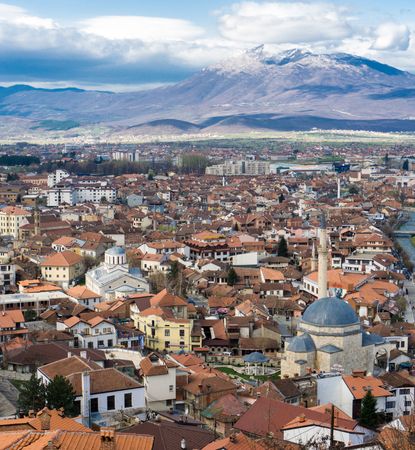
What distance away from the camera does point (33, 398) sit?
44.4 feet

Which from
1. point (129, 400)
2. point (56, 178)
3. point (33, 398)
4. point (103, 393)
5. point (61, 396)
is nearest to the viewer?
point (61, 396)

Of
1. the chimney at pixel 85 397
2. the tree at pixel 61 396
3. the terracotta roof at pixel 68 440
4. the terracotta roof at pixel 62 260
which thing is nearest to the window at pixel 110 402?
the chimney at pixel 85 397

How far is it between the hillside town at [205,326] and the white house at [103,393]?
3 cm

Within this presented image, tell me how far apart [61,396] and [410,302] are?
18625 millimetres

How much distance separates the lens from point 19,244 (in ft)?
126

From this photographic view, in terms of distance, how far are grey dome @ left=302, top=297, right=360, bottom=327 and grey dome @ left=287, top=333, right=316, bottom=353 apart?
1.40 feet

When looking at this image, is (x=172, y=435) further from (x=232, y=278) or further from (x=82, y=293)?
(x=232, y=278)

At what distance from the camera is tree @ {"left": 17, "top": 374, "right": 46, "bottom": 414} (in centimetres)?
1334

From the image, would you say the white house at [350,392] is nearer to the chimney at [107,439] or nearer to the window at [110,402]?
the window at [110,402]

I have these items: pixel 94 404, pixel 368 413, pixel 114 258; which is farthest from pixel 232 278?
pixel 94 404

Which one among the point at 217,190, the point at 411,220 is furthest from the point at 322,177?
the point at 411,220

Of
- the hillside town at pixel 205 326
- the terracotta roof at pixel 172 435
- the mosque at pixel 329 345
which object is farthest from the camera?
the mosque at pixel 329 345

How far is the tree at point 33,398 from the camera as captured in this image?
13.3 meters

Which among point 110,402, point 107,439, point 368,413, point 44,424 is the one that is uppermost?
point 107,439
